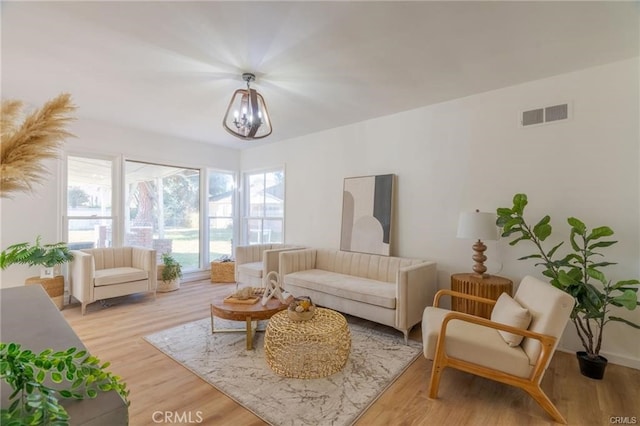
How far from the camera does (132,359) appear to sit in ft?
8.63

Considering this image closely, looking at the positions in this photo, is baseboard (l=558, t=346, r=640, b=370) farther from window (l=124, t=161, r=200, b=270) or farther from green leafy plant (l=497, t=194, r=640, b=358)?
Answer: window (l=124, t=161, r=200, b=270)

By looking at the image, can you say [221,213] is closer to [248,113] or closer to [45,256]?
[45,256]

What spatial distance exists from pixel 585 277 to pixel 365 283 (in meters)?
2.04

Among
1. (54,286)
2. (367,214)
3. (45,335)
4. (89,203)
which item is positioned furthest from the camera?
(89,203)

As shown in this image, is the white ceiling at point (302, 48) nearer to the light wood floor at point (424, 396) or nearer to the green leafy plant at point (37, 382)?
the green leafy plant at point (37, 382)

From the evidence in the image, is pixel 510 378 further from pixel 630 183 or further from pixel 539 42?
pixel 539 42

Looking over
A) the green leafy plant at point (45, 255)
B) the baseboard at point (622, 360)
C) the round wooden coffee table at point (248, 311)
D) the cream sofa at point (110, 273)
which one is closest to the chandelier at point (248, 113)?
the round wooden coffee table at point (248, 311)

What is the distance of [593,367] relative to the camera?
2.40 metres

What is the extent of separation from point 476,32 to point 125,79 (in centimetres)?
327

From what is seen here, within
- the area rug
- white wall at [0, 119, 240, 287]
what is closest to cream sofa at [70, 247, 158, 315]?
white wall at [0, 119, 240, 287]

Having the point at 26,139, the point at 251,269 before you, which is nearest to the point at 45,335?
the point at 26,139

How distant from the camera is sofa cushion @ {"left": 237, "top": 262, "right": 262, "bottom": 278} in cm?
448

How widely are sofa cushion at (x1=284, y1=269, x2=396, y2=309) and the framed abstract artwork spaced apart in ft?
1.62

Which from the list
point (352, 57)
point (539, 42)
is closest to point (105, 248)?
point (352, 57)
